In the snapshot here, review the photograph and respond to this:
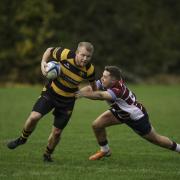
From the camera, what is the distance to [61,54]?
988 centimetres

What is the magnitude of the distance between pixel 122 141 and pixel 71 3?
27.6 metres

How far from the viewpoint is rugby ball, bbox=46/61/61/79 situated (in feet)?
30.8

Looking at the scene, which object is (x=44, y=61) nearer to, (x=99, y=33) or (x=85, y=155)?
(x=85, y=155)

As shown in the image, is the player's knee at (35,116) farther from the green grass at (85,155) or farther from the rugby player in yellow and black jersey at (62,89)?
the green grass at (85,155)

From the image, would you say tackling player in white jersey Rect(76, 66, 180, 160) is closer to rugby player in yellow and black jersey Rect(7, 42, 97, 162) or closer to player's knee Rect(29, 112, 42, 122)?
rugby player in yellow and black jersey Rect(7, 42, 97, 162)

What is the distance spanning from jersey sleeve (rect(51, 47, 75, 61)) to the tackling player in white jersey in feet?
1.89

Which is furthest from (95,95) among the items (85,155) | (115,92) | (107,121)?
(85,155)

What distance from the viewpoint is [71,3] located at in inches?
1564

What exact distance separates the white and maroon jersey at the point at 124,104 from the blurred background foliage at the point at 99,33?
24.4 m

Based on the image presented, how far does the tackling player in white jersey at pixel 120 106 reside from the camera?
945 cm

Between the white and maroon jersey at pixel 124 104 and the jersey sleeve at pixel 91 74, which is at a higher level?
the jersey sleeve at pixel 91 74

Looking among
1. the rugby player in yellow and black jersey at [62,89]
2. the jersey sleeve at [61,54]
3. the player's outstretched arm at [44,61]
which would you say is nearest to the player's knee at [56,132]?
the rugby player in yellow and black jersey at [62,89]

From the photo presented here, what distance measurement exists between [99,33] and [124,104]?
31007mm

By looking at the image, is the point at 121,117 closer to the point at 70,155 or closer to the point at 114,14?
the point at 70,155
